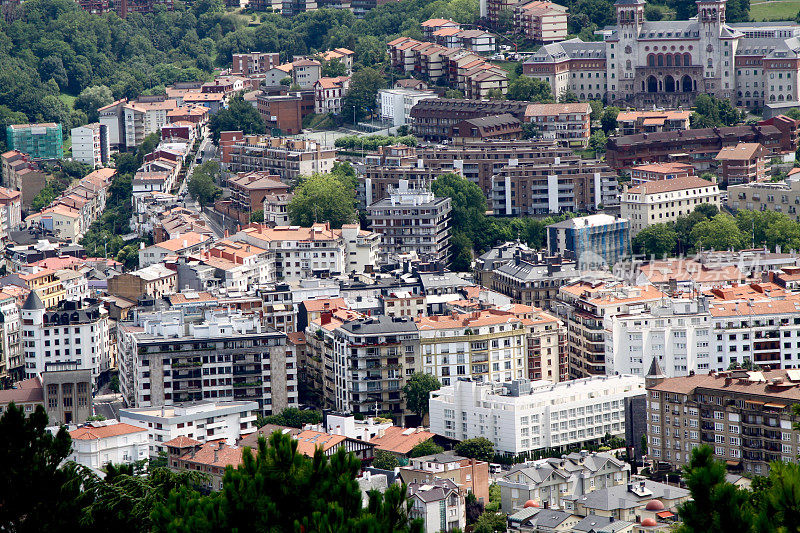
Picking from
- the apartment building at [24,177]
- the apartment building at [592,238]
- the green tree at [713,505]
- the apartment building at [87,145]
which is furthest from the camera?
the apartment building at [87,145]

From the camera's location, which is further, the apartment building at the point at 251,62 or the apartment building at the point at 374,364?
the apartment building at the point at 251,62

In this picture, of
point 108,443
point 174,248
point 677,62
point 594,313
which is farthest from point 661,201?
point 108,443

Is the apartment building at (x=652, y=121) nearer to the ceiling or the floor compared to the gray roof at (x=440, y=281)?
nearer to the ceiling

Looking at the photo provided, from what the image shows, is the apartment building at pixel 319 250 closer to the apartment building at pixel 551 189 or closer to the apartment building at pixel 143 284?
the apartment building at pixel 143 284

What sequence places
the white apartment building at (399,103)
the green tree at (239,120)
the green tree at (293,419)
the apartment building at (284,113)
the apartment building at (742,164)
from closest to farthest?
1. the green tree at (293,419)
2. the apartment building at (742,164)
3. the white apartment building at (399,103)
4. the green tree at (239,120)
5. the apartment building at (284,113)

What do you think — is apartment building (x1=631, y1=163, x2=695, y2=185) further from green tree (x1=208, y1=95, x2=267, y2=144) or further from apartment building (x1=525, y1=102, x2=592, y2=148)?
green tree (x1=208, y1=95, x2=267, y2=144)

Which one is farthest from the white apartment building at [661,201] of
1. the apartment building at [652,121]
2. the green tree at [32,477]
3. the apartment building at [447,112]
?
the green tree at [32,477]
